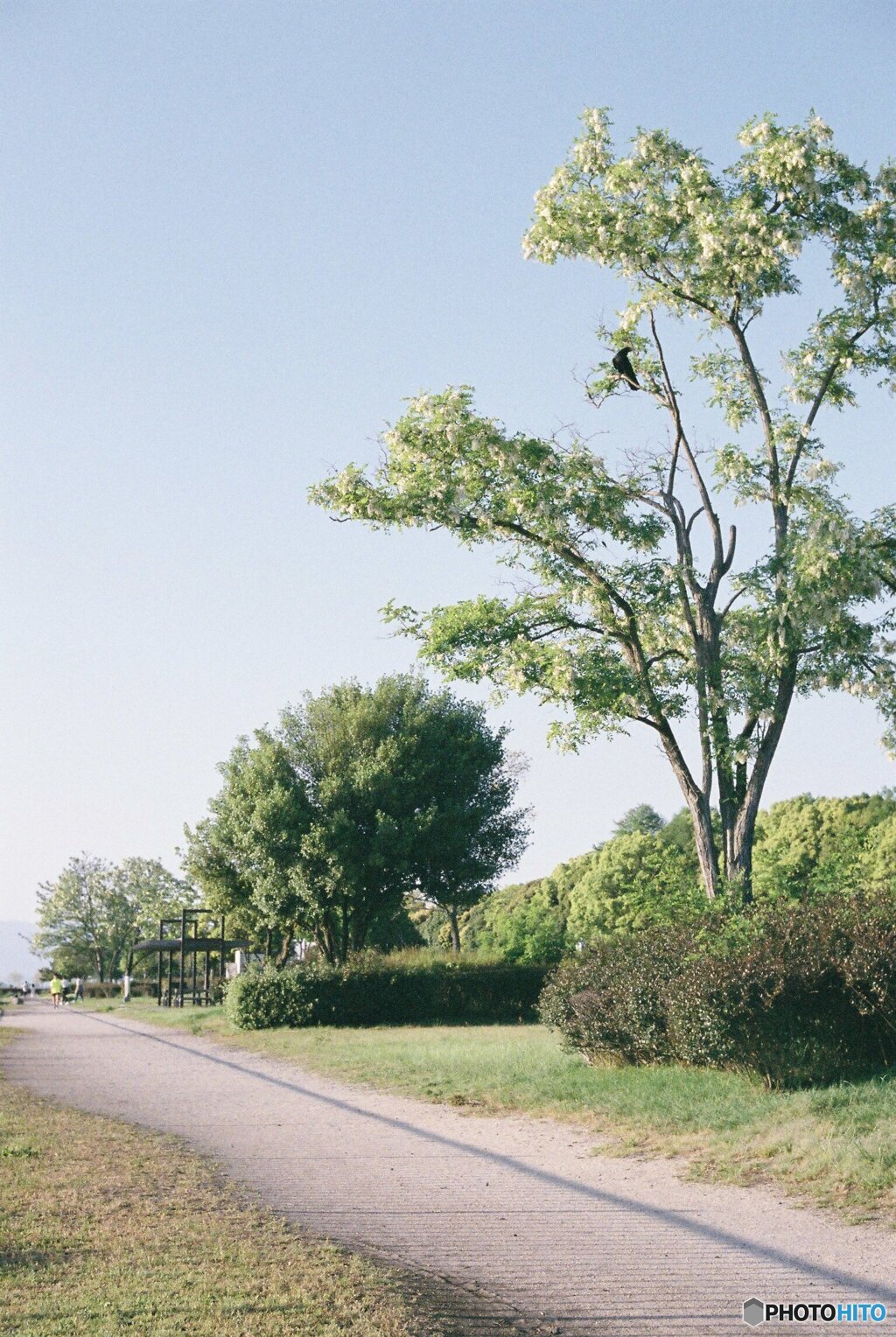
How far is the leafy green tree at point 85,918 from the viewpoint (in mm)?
72062

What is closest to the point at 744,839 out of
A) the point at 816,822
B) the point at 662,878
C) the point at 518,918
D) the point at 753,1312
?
the point at 662,878

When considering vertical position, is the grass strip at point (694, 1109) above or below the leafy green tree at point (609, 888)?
below

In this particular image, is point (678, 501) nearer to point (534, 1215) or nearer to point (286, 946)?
point (534, 1215)

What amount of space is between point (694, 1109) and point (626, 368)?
10.6 m

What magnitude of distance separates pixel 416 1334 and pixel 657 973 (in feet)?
23.5

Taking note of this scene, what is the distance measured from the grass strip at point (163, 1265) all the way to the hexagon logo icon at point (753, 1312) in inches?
53.5

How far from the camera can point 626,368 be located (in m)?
17.1

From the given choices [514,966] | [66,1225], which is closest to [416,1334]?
[66,1225]

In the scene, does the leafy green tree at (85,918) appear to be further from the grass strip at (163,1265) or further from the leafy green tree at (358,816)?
the grass strip at (163,1265)

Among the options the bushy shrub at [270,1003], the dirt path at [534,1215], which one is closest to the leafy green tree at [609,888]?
the bushy shrub at [270,1003]

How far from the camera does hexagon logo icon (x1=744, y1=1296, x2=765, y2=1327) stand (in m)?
5.18

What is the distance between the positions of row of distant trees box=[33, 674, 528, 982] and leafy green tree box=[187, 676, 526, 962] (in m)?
0.04

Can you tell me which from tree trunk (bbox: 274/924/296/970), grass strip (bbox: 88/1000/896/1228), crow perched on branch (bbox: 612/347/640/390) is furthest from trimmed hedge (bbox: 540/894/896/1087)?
tree trunk (bbox: 274/924/296/970)

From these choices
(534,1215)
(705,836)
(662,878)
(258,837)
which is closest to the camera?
(534,1215)
